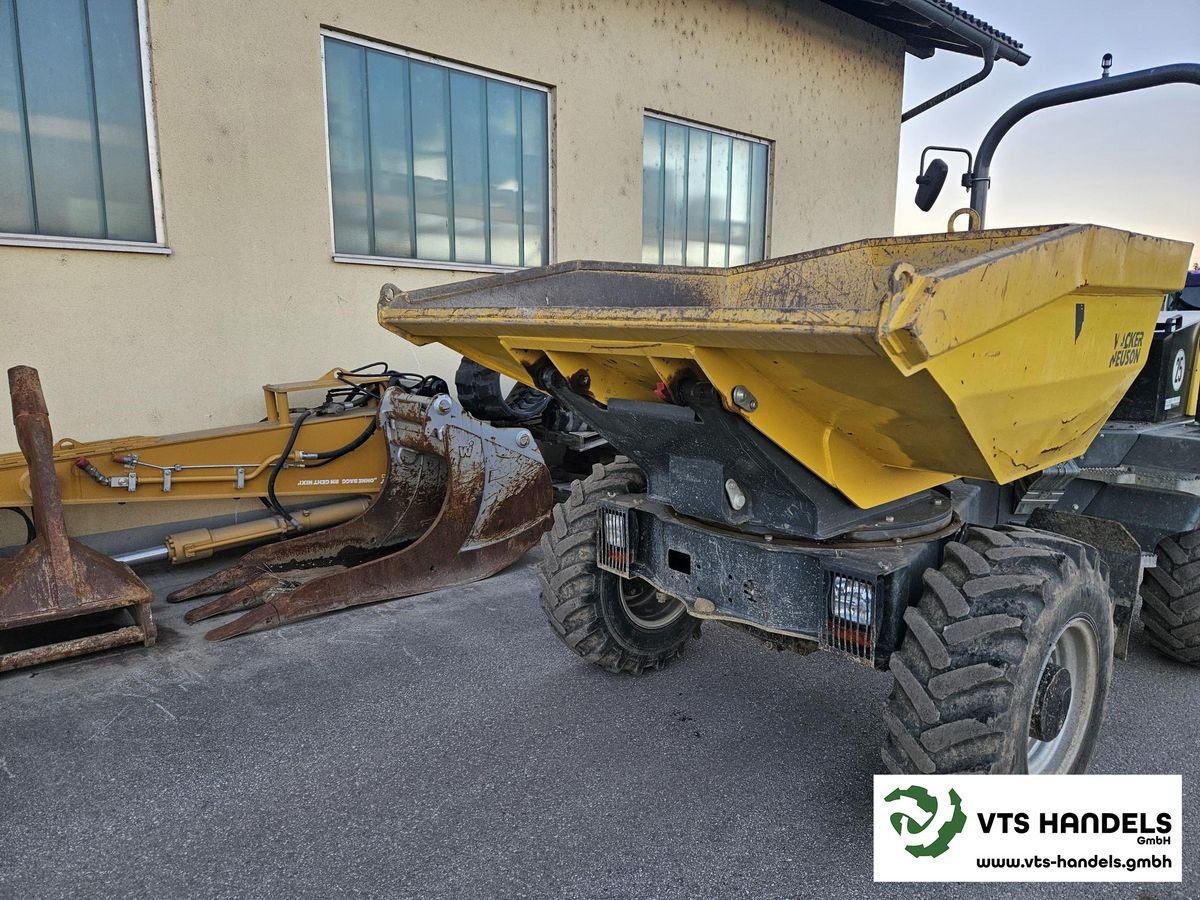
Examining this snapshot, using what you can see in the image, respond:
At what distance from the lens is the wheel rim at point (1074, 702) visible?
2334mm

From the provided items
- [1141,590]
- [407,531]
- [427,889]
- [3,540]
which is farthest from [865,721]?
[3,540]

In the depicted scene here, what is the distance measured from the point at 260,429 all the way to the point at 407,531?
36.7 inches

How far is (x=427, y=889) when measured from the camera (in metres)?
2.04

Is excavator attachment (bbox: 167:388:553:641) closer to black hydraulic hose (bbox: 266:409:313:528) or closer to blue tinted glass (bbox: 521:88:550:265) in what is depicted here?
black hydraulic hose (bbox: 266:409:313:528)

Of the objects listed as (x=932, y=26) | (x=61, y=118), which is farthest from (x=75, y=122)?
(x=932, y=26)

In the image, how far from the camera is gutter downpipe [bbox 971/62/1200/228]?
410 centimetres

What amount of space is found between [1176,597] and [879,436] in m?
1.98

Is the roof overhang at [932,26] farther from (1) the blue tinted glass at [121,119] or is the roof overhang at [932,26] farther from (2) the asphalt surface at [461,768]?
(2) the asphalt surface at [461,768]

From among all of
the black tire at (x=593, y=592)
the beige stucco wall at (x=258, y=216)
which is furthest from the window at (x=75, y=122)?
the black tire at (x=593, y=592)

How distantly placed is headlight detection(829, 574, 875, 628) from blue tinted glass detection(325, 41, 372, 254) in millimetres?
4324

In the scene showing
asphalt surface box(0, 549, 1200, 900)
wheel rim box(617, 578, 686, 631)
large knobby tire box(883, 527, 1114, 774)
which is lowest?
asphalt surface box(0, 549, 1200, 900)

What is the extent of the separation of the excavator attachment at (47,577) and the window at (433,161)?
2.51m

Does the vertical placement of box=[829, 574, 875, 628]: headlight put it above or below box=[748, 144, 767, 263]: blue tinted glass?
below

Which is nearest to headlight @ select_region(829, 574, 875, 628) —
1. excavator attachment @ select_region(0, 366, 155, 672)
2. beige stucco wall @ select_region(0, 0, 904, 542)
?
excavator attachment @ select_region(0, 366, 155, 672)
